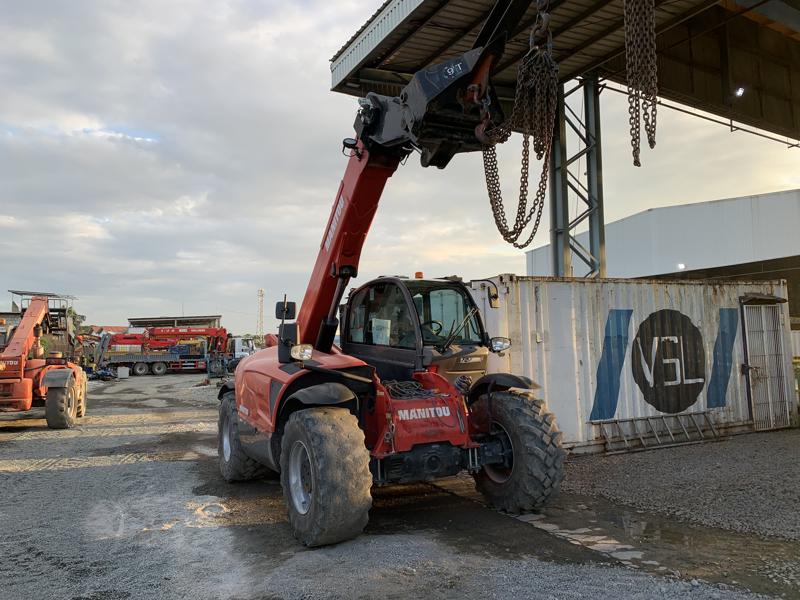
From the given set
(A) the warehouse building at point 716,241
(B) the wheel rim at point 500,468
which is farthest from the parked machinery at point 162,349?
(B) the wheel rim at point 500,468

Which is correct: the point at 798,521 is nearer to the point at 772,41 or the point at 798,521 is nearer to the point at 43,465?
A: the point at 43,465

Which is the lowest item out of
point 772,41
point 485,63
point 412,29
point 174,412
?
point 174,412

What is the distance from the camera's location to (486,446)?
548 cm

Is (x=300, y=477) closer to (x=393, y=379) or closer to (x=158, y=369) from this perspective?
(x=393, y=379)

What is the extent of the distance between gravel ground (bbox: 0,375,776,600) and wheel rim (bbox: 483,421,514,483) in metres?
0.33

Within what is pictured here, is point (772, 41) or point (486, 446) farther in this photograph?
point (772, 41)

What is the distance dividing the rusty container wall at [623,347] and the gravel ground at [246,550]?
2802 millimetres

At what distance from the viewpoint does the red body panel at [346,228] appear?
218 inches

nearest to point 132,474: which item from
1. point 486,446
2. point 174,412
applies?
point 486,446

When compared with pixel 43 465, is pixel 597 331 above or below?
above

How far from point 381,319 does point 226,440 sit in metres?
2.97

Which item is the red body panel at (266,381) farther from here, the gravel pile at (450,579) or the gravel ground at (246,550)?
the gravel pile at (450,579)

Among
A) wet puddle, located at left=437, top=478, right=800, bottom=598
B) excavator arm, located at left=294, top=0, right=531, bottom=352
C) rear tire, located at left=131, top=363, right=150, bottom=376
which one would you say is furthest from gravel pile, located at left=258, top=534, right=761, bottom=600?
rear tire, located at left=131, top=363, right=150, bottom=376

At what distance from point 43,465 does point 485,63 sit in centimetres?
810
